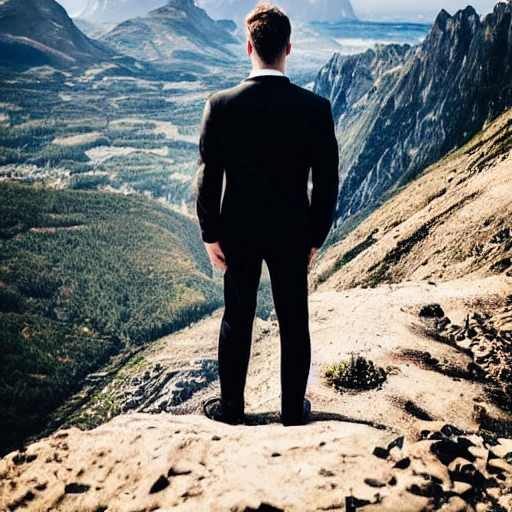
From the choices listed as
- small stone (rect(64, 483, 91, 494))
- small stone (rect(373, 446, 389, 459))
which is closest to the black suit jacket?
small stone (rect(373, 446, 389, 459))

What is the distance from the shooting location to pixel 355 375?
12383 millimetres

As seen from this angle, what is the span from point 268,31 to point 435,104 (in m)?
145

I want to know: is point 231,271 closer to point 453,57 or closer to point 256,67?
point 256,67

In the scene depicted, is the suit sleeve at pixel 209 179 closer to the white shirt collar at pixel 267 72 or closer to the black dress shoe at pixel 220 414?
the white shirt collar at pixel 267 72

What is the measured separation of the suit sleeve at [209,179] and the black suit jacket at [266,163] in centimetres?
1

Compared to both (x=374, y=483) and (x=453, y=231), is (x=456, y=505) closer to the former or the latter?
(x=374, y=483)

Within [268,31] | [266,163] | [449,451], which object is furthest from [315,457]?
[268,31]

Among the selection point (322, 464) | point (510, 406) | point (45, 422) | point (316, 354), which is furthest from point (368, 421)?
point (45, 422)

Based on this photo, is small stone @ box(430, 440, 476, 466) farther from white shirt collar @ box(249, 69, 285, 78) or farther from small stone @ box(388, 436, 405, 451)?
white shirt collar @ box(249, 69, 285, 78)

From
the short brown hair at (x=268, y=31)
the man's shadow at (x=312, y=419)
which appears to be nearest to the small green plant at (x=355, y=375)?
the man's shadow at (x=312, y=419)

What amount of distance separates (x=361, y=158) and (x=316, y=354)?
575ft

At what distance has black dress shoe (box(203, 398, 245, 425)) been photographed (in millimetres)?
8734

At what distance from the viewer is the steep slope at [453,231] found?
120 feet

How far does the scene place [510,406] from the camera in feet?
38.1
